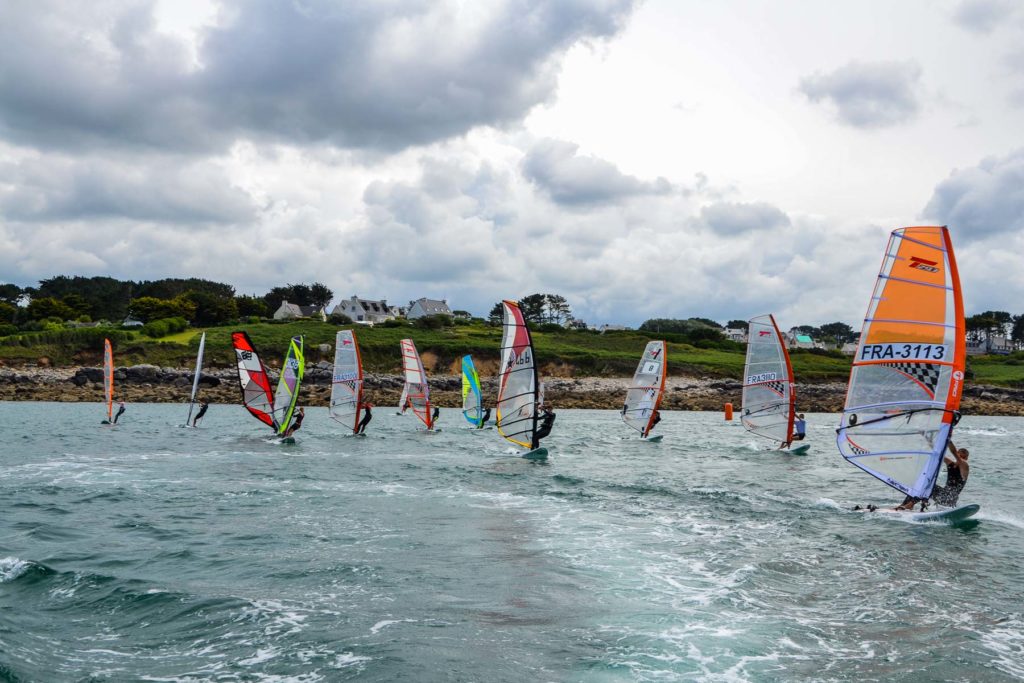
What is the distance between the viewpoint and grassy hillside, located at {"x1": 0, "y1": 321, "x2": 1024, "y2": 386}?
69.0 meters

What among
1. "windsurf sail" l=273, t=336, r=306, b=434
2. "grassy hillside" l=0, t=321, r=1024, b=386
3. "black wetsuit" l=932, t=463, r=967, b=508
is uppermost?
"grassy hillside" l=0, t=321, r=1024, b=386

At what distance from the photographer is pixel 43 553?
10969 mm

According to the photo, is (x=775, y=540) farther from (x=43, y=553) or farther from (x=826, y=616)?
(x=43, y=553)

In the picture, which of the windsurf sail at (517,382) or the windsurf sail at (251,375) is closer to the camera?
the windsurf sail at (517,382)

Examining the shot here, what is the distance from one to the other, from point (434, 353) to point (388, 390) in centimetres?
1340

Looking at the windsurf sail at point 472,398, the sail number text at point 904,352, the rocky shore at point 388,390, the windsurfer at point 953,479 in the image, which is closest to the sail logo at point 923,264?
the sail number text at point 904,352

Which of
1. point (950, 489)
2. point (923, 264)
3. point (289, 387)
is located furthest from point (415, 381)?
point (923, 264)

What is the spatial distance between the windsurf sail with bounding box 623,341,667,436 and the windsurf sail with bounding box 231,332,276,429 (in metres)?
14.5

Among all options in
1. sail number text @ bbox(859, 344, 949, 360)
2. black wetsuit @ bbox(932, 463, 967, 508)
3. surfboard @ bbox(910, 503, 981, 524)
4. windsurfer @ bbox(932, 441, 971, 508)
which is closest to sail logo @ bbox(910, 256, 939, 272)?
sail number text @ bbox(859, 344, 949, 360)

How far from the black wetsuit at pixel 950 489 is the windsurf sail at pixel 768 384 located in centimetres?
1209

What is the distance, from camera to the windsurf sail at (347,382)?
29711mm

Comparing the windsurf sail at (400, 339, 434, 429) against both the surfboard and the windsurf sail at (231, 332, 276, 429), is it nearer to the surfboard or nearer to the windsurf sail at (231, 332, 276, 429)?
the windsurf sail at (231, 332, 276, 429)

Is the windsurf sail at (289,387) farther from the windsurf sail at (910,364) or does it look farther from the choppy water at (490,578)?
the windsurf sail at (910,364)

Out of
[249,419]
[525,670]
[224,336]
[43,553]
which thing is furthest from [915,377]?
[224,336]
